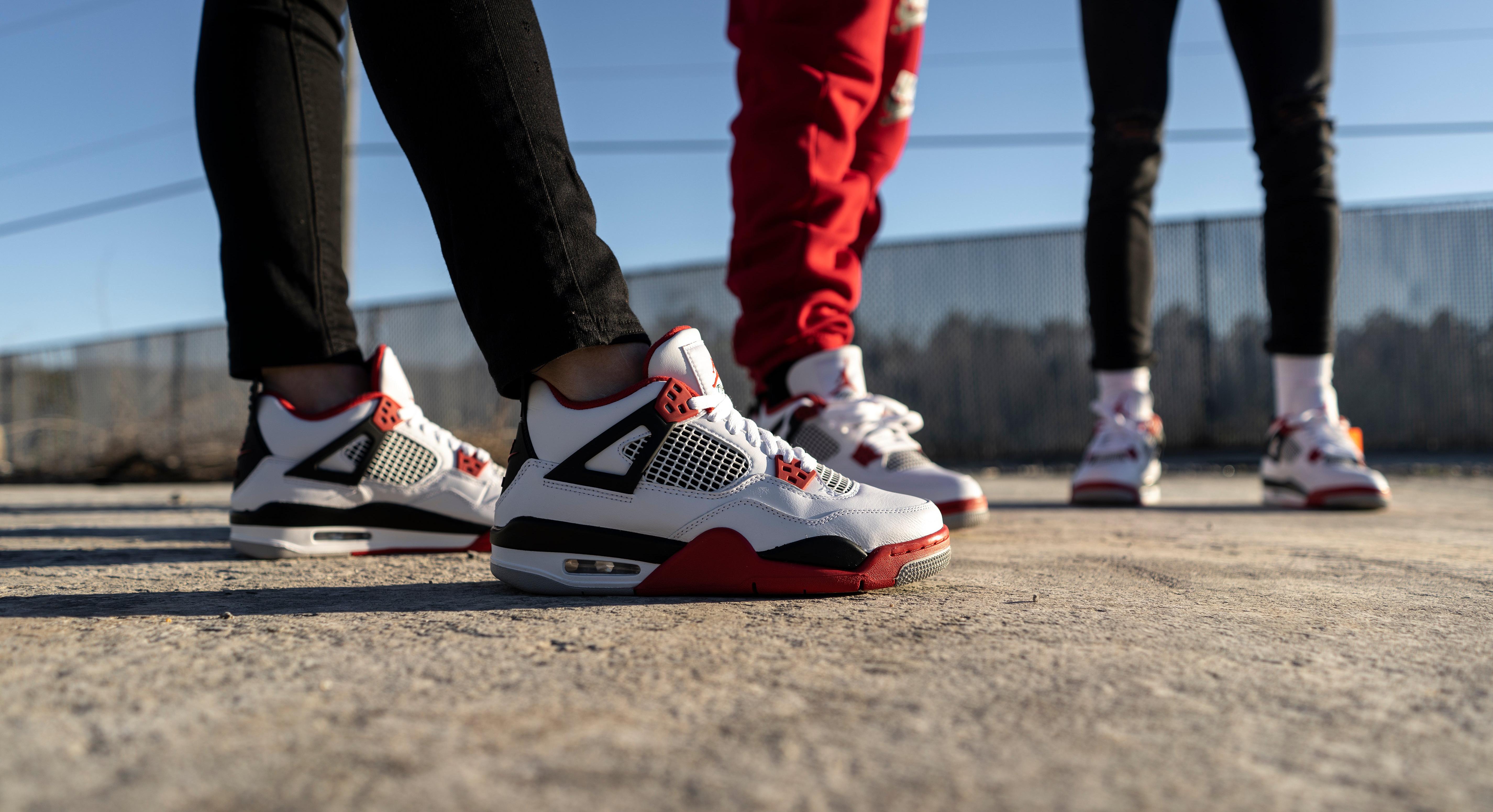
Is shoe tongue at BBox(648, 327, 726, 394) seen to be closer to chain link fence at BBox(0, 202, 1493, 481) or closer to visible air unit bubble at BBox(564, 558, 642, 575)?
visible air unit bubble at BBox(564, 558, 642, 575)

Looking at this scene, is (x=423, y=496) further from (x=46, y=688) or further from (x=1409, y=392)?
(x=1409, y=392)

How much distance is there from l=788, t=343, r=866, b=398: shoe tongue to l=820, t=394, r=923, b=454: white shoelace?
0.02 metres

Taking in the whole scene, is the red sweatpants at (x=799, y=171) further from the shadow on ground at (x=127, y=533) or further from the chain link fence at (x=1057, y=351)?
the chain link fence at (x=1057, y=351)

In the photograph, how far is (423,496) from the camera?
4.01 feet

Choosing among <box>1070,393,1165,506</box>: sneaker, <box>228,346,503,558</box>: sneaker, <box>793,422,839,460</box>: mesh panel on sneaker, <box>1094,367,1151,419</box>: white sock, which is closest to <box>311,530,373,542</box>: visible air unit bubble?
<box>228,346,503,558</box>: sneaker

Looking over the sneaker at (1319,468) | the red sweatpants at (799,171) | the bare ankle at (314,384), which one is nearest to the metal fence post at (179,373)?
the bare ankle at (314,384)

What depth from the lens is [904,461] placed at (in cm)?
142

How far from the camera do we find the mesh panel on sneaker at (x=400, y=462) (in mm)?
1209

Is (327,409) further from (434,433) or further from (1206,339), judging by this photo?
(1206,339)

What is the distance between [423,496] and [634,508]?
0.51 m

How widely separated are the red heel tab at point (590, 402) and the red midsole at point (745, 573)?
0.16 m

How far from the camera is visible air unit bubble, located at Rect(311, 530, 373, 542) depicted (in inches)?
46.8

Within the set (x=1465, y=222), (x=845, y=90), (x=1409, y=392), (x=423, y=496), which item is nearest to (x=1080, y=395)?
(x=1409, y=392)

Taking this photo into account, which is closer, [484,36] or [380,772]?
[380,772]
